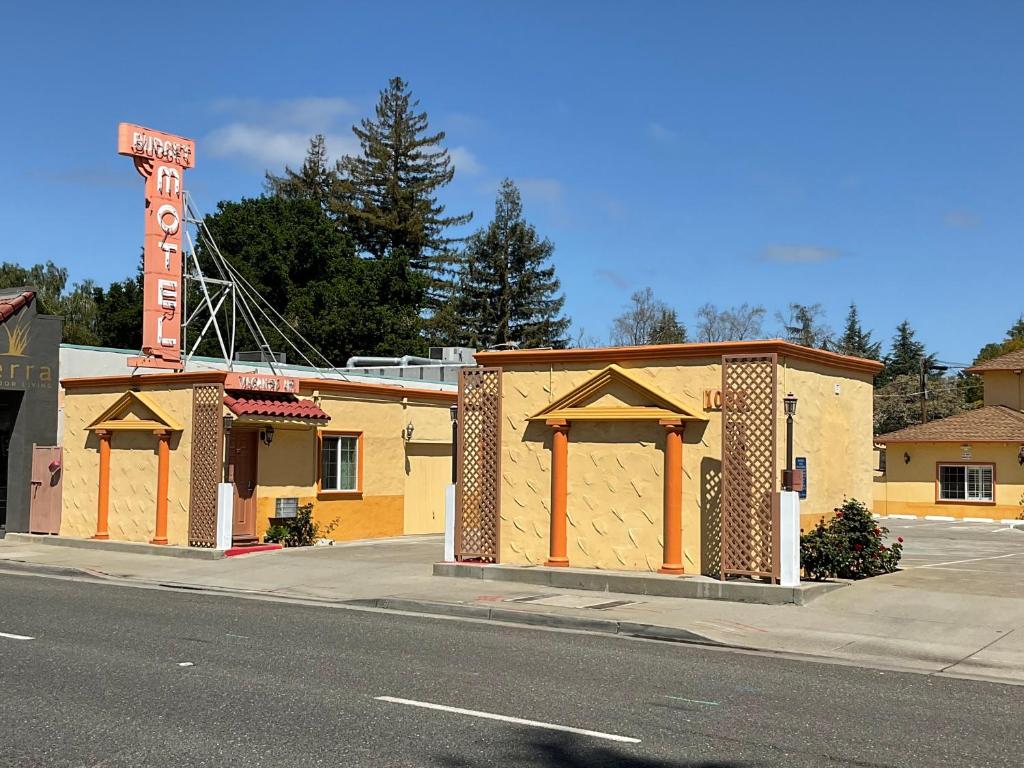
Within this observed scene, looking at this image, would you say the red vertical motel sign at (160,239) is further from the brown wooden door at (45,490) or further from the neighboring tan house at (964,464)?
the neighboring tan house at (964,464)

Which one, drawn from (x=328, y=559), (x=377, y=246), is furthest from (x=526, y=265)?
(x=328, y=559)

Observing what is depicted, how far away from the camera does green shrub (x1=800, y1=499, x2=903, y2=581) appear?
55.6 ft

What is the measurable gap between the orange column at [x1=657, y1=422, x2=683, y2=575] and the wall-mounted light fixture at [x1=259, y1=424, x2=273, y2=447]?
983cm

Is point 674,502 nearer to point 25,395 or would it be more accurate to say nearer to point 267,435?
point 267,435

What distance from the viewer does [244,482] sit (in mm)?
23625

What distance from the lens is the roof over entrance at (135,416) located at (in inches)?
923

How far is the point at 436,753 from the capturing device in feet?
23.9

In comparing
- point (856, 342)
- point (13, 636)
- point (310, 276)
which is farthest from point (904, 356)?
point (13, 636)

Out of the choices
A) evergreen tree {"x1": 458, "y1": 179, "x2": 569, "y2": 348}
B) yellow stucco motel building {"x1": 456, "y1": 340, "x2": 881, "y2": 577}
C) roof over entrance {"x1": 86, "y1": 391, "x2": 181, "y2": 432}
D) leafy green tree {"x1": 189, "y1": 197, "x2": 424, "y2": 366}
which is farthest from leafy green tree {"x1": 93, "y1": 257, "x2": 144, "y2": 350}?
yellow stucco motel building {"x1": 456, "y1": 340, "x2": 881, "y2": 577}

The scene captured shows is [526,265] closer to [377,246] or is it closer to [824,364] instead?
[377,246]

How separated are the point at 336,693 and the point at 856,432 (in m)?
12.3

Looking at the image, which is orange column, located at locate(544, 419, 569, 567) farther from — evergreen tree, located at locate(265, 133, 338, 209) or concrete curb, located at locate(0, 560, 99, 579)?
evergreen tree, located at locate(265, 133, 338, 209)

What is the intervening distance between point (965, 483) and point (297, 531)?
27268mm

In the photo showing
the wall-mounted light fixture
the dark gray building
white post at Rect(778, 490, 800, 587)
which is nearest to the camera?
white post at Rect(778, 490, 800, 587)
